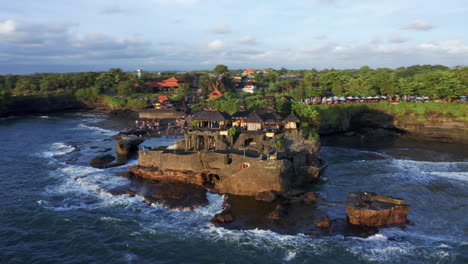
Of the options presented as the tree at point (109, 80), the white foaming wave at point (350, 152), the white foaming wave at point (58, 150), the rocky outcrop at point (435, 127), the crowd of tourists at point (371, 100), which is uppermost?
the tree at point (109, 80)

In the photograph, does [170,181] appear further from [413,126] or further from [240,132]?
[413,126]

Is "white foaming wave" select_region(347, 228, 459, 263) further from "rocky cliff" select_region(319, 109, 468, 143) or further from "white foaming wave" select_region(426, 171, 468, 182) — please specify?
"rocky cliff" select_region(319, 109, 468, 143)

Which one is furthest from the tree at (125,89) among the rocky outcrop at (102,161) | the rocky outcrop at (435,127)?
the rocky outcrop at (435,127)

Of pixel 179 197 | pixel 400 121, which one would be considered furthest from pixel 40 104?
pixel 400 121

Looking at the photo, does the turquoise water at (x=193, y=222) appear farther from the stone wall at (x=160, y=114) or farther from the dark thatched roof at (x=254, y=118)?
the stone wall at (x=160, y=114)

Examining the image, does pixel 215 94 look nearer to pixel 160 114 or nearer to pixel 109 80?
pixel 160 114

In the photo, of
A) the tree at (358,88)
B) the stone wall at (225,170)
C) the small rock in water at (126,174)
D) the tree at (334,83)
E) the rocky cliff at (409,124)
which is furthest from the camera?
the tree at (334,83)

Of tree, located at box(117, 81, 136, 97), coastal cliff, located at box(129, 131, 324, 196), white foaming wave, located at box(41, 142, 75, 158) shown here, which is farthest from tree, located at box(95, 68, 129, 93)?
coastal cliff, located at box(129, 131, 324, 196)
